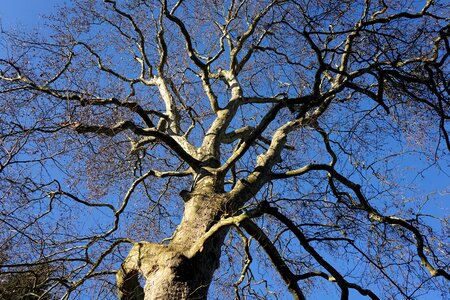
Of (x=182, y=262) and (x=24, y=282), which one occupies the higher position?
(x=24, y=282)

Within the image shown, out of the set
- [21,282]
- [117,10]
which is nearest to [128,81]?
[117,10]

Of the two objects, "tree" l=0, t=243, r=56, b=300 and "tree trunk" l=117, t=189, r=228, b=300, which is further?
"tree" l=0, t=243, r=56, b=300

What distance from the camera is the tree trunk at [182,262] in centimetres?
336

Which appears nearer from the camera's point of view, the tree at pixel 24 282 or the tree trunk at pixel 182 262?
the tree trunk at pixel 182 262

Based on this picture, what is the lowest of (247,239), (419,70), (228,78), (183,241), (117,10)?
(183,241)

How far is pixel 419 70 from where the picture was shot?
4.08 meters

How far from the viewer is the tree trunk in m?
3.36

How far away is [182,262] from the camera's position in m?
3.46

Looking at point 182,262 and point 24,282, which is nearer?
point 182,262

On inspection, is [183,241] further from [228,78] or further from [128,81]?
[128,81]

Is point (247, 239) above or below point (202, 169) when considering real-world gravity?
below

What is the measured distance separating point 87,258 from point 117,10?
4.22 meters

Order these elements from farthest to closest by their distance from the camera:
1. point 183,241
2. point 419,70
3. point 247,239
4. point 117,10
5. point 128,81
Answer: point 128,81
point 117,10
point 247,239
point 419,70
point 183,241

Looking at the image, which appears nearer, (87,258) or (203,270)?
(203,270)
